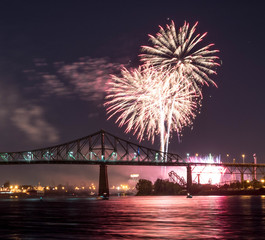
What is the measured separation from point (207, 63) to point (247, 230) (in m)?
47.4

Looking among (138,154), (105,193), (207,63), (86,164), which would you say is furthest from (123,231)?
(138,154)

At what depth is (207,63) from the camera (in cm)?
7406

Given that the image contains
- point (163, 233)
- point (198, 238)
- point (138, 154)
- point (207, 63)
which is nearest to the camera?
point (198, 238)

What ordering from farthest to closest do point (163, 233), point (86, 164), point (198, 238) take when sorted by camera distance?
point (86, 164), point (163, 233), point (198, 238)

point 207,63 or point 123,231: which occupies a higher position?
point 207,63

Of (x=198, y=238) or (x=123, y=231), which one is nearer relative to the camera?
(x=198, y=238)

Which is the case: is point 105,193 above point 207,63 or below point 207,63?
below

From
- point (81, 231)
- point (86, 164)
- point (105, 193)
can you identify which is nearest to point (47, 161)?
point (86, 164)

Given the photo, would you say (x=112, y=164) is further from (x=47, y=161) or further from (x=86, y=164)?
(x=47, y=161)

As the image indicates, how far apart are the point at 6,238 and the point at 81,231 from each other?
225 inches

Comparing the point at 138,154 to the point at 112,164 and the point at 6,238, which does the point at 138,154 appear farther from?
the point at 6,238

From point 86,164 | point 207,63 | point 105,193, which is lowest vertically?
point 105,193

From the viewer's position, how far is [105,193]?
163750mm

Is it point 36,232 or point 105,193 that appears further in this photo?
point 105,193
